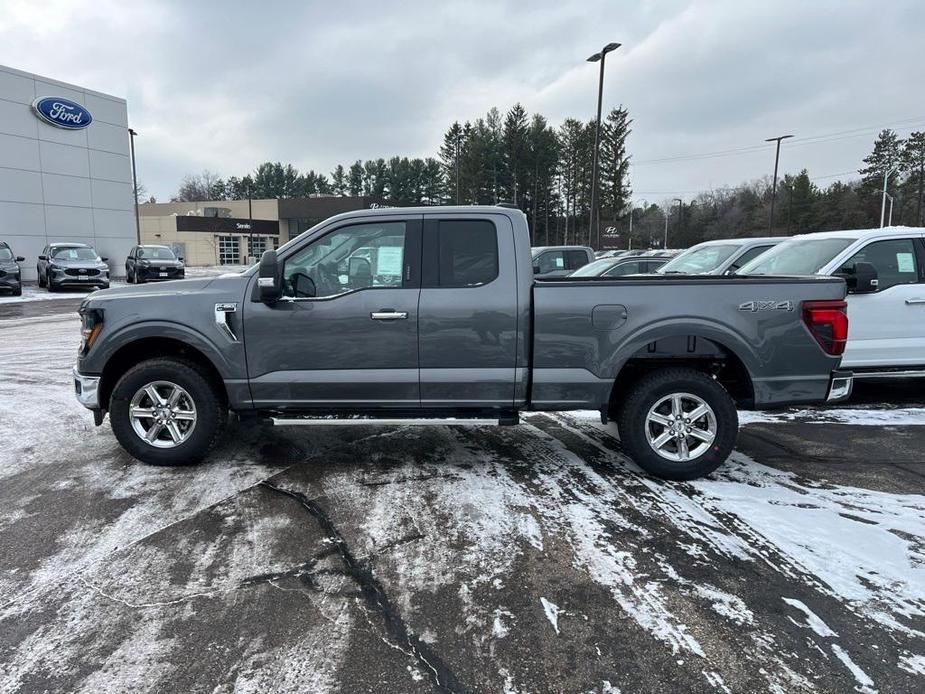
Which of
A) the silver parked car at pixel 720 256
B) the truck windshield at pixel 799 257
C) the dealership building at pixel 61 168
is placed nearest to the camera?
the truck windshield at pixel 799 257

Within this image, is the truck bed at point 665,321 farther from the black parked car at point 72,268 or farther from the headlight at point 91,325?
the black parked car at point 72,268

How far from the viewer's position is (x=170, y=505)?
423 centimetres

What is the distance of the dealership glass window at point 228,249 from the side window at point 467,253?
63968mm

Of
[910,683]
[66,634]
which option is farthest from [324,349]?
[910,683]

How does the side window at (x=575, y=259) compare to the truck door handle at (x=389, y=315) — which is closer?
the truck door handle at (x=389, y=315)

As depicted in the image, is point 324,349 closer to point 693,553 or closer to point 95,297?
point 95,297

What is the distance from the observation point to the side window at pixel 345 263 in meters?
4.70

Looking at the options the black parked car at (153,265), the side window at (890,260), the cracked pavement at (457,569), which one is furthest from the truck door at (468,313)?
the black parked car at (153,265)

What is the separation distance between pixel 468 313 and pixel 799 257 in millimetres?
5185

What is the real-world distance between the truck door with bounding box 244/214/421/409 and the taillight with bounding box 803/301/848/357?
9.72 feet

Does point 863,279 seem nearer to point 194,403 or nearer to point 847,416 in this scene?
point 847,416

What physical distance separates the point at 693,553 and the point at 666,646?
3.13ft

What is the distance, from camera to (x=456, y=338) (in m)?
4.60

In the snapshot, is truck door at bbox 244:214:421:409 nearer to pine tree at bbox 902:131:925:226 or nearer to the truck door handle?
the truck door handle
